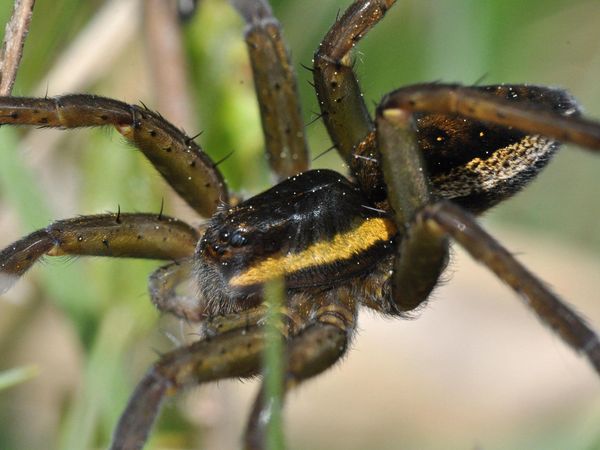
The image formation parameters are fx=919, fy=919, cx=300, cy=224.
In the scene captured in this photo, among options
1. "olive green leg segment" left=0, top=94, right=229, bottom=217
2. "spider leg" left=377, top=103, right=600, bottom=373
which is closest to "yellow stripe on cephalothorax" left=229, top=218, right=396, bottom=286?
"spider leg" left=377, top=103, right=600, bottom=373

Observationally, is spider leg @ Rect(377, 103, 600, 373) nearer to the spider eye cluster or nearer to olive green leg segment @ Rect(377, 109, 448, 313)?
olive green leg segment @ Rect(377, 109, 448, 313)

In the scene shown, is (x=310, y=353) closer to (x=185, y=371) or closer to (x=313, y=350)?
(x=313, y=350)

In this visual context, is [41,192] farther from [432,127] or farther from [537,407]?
[537,407]

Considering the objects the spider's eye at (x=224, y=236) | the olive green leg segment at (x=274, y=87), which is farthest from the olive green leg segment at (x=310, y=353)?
the olive green leg segment at (x=274, y=87)

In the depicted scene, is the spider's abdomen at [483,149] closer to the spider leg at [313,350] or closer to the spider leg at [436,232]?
the spider leg at [436,232]

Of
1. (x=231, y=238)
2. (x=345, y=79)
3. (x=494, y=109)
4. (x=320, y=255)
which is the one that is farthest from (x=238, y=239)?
(x=494, y=109)

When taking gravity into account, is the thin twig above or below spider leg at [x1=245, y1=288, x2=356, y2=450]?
above
